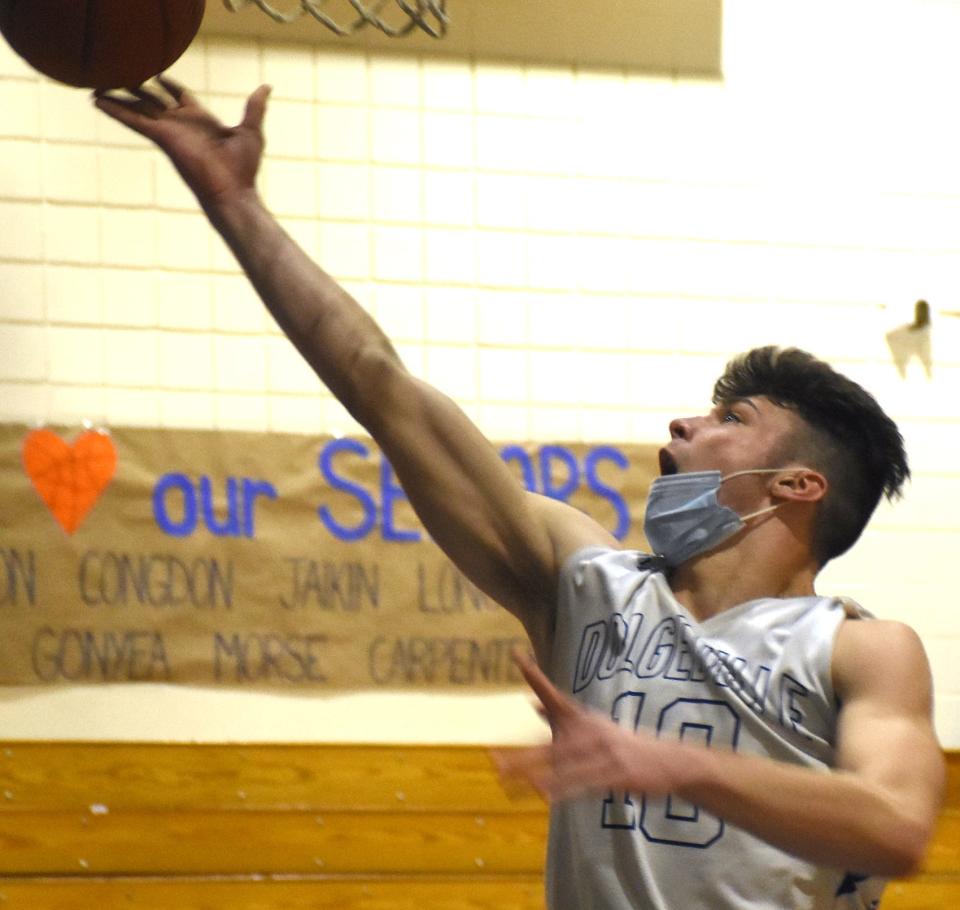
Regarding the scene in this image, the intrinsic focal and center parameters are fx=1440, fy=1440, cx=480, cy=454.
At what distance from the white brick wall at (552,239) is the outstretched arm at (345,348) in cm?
187

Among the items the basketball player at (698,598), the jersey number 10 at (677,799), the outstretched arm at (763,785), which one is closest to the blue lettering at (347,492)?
the basketball player at (698,598)

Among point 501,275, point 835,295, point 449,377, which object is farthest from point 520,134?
point 835,295

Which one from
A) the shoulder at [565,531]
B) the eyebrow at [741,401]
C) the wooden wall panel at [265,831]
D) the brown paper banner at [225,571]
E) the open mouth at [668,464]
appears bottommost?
the wooden wall panel at [265,831]

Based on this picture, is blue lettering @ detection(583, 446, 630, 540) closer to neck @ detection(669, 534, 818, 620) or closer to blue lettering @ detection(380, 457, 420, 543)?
blue lettering @ detection(380, 457, 420, 543)

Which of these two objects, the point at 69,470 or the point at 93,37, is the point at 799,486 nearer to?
the point at 93,37

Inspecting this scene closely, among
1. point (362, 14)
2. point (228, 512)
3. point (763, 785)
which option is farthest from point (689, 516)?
point (228, 512)

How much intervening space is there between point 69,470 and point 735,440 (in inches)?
82.9

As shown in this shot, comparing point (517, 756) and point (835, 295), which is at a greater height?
point (835, 295)

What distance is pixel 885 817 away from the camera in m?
1.43

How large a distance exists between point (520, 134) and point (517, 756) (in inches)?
113

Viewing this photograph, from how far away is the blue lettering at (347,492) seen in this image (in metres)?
3.79

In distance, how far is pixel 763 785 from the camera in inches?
54.9

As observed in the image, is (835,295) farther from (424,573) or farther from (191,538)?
(191,538)

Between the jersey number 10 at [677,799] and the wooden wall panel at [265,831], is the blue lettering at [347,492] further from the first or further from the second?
the jersey number 10 at [677,799]
